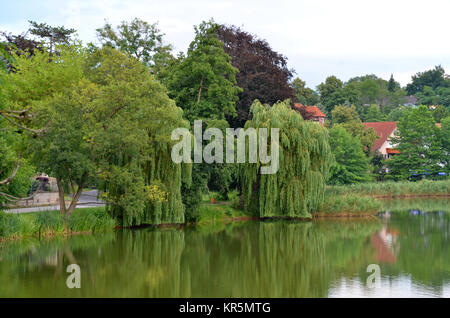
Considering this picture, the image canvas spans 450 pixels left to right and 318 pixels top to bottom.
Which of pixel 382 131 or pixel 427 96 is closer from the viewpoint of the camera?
pixel 382 131

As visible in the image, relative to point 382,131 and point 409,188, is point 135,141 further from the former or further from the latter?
point 382,131

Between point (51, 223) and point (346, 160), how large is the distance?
2600 cm

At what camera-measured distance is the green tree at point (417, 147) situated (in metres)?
47.7

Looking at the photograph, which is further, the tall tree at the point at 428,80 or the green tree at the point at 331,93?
the tall tree at the point at 428,80

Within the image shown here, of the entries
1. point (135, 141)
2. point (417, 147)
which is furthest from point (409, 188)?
point (135, 141)

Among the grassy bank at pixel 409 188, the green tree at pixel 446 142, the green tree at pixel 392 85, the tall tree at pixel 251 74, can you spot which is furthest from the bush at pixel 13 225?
the green tree at pixel 392 85

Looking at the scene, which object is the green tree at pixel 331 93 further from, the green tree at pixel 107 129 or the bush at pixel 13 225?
the bush at pixel 13 225

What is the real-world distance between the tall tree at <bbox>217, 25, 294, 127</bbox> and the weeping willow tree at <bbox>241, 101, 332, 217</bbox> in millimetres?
4393

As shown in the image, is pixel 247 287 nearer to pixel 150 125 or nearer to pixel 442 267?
pixel 442 267

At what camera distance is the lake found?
13359 mm

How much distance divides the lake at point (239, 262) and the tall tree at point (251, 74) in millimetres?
8706

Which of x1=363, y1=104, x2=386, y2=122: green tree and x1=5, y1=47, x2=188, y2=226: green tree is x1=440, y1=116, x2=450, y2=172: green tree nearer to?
x1=363, y1=104, x2=386, y2=122: green tree

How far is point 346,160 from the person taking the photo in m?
41.8

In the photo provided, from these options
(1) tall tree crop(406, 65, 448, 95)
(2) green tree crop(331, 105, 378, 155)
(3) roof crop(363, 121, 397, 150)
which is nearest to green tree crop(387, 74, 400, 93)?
(1) tall tree crop(406, 65, 448, 95)
